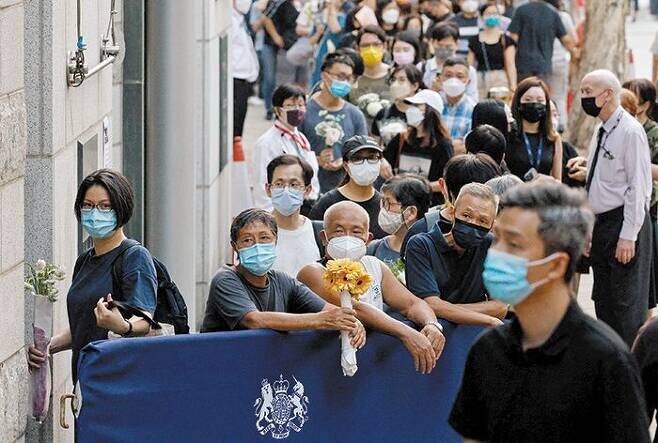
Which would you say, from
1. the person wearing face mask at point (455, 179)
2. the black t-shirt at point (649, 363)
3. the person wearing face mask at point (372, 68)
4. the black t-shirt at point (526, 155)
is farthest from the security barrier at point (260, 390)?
the person wearing face mask at point (372, 68)

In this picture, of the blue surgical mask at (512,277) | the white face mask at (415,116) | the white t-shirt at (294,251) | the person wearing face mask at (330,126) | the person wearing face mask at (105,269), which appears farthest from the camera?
the person wearing face mask at (330,126)

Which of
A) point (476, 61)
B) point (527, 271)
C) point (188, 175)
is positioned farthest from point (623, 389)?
point (476, 61)

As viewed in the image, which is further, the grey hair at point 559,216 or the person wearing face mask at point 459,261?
the person wearing face mask at point 459,261

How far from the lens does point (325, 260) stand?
8.47 metres

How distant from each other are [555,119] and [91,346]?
19.4ft

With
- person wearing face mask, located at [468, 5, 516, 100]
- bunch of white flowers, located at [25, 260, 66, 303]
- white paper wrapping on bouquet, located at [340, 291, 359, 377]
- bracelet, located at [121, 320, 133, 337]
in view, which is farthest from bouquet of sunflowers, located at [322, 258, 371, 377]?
person wearing face mask, located at [468, 5, 516, 100]

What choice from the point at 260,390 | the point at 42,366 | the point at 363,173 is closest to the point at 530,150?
the point at 363,173

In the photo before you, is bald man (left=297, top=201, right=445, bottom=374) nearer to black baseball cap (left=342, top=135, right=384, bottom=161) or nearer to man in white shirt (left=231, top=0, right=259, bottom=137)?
black baseball cap (left=342, top=135, right=384, bottom=161)

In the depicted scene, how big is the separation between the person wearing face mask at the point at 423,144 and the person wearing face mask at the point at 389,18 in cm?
882

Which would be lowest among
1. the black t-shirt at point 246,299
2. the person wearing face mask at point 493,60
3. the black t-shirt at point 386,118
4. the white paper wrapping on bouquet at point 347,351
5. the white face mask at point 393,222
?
the white paper wrapping on bouquet at point 347,351

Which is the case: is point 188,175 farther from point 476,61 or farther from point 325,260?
point 476,61

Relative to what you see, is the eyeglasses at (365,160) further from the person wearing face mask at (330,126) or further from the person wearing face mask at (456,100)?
the person wearing face mask at (456,100)

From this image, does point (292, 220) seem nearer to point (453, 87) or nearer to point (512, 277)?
point (512, 277)

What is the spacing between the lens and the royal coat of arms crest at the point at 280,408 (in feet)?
24.9
